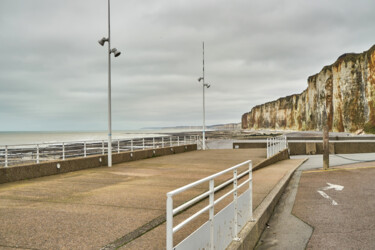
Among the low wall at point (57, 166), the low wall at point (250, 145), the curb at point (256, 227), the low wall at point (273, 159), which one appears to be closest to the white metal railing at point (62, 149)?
the low wall at point (57, 166)

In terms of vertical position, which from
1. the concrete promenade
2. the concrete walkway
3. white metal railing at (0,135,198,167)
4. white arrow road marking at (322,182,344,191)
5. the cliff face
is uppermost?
the cliff face

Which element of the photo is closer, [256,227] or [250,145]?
[256,227]

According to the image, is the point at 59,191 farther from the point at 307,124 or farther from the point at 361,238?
the point at 307,124

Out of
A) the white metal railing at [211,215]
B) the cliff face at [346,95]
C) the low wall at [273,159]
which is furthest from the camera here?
the cliff face at [346,95]

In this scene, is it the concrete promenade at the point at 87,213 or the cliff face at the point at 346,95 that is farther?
the cliff face at the point at 346,95

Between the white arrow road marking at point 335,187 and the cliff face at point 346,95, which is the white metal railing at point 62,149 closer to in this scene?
the white arrow road marking at point 335,187

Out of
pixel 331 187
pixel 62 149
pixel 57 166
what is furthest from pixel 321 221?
pixel 62 149

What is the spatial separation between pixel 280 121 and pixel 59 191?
580ft

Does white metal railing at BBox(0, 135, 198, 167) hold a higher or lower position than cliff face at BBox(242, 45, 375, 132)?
lower

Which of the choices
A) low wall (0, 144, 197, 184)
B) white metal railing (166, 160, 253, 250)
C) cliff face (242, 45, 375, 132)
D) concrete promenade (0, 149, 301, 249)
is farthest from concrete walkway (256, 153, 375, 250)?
cliff face (242, 45, 375, 132)

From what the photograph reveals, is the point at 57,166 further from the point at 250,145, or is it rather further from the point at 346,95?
the point at 346,95

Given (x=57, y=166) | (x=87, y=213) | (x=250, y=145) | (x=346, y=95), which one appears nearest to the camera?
(x=87, y=213)

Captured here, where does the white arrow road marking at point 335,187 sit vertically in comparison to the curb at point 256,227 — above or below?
below

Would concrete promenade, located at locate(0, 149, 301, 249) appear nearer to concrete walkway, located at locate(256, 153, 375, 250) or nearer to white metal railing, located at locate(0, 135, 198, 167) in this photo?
concrete walkway, located at locate(256, 153, 375, 250)
